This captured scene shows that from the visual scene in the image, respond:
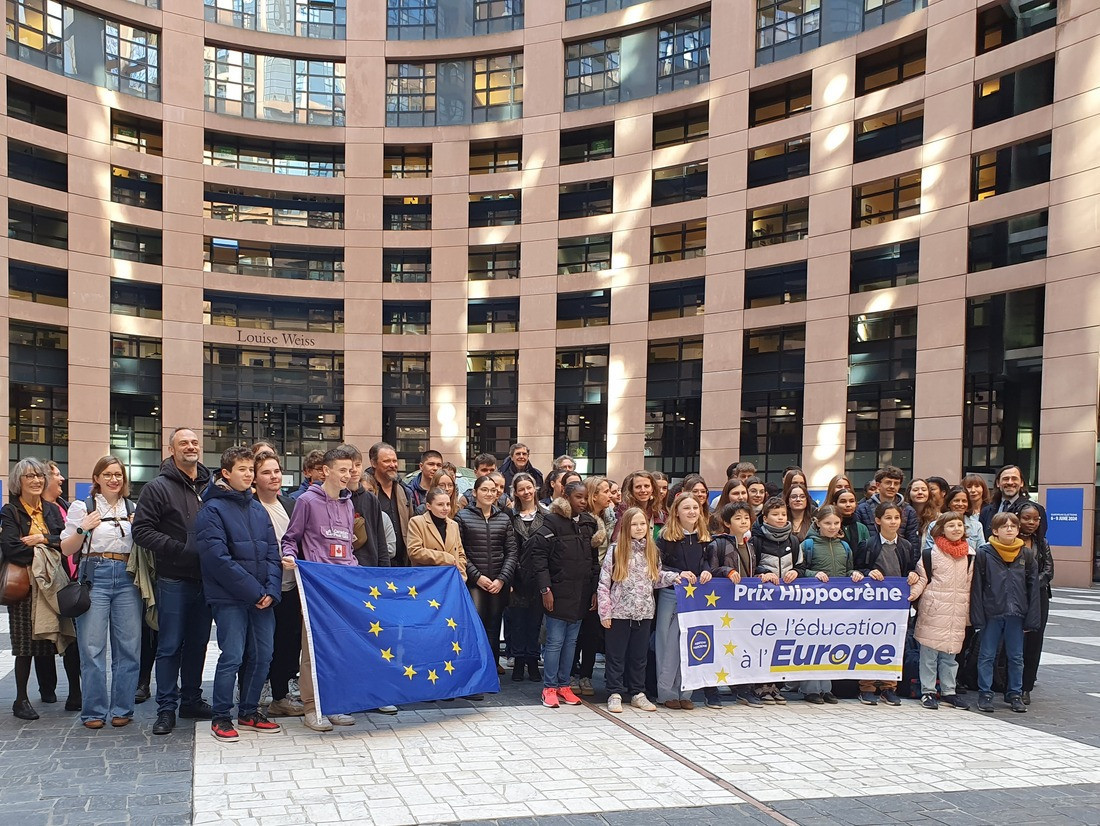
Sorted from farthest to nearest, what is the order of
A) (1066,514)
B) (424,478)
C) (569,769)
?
(1066,514), (424,478), (569,769)

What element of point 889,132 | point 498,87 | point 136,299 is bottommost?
point 136,299

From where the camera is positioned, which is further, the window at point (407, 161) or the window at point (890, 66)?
the window at point (407, 161)

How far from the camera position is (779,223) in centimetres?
3281

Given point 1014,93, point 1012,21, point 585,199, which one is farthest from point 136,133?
point 1014,93

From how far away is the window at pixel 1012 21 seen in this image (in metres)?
25.2

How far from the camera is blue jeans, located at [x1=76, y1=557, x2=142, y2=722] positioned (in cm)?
725

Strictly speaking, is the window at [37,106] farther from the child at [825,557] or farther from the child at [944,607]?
the child at [944,607]

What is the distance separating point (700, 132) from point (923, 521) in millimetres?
28319

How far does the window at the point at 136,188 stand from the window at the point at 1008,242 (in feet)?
106

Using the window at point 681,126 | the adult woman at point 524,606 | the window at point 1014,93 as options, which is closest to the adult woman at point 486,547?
the adult woman at point 524,606

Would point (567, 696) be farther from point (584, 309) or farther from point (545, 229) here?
point (545, 229)

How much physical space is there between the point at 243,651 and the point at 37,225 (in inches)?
1346

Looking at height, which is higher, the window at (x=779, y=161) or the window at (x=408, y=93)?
the window at (x=408, y=93)

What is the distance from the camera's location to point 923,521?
9.95 meters
